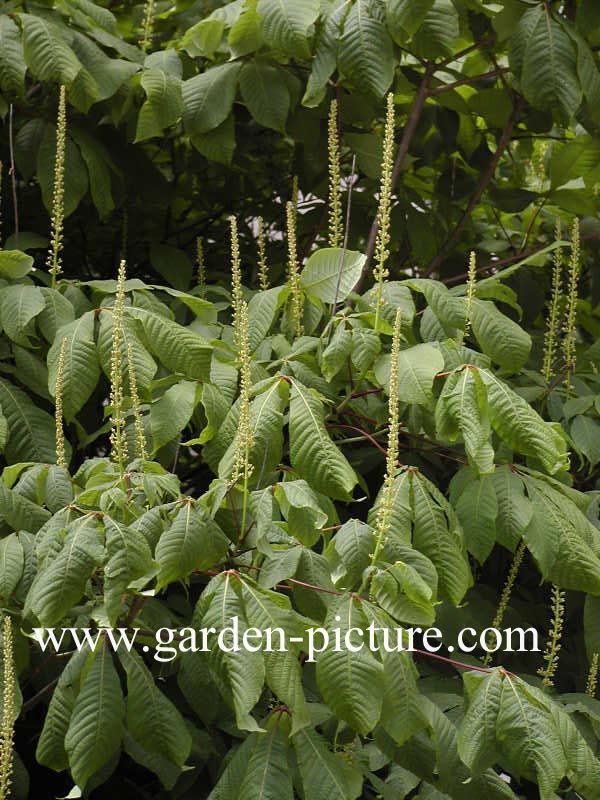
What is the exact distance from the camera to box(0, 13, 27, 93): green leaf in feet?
8.36

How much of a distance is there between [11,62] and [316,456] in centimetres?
127

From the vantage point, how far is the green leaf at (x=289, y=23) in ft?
8.11

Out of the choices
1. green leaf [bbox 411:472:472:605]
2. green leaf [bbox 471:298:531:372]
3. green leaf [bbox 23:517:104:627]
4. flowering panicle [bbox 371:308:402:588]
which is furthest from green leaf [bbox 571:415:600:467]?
green leaf [bbox 23:517:104:627]

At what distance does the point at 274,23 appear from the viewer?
249 cm

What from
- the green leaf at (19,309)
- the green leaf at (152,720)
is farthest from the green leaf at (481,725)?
the green leaf at (19,309)

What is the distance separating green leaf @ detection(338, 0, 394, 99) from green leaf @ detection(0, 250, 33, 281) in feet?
2.69

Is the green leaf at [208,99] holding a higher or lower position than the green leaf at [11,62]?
lower

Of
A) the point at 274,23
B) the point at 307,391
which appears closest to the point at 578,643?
the point at 307,391

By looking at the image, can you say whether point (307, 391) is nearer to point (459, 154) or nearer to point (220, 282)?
point (220, 282)

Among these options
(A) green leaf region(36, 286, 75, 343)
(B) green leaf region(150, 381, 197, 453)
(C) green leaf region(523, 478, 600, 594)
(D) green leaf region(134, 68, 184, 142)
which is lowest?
(C) green leaf region(523, 478, 600, 594)

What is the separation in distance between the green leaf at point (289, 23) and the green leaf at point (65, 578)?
1.29 metres

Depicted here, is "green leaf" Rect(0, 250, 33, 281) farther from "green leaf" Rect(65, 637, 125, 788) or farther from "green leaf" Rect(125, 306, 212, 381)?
"green leaf" Rect(65, 637, 125, 788)

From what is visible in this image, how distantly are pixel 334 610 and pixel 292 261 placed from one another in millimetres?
748

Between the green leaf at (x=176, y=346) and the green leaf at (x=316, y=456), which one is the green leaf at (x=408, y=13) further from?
the green leaf at (x=316, y=456)
